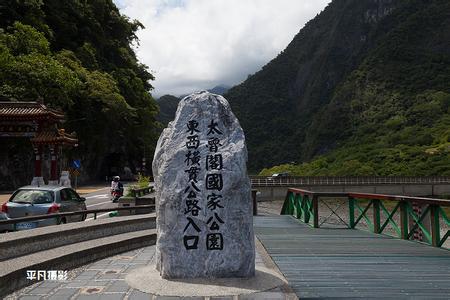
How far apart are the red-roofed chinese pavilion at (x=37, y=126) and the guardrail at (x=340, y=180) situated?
19.8 m

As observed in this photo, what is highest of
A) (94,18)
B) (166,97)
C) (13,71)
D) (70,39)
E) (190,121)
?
(166,97)

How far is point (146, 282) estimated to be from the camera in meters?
5.12

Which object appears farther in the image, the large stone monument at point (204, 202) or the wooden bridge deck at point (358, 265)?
the large stone monument at point (204, 202)

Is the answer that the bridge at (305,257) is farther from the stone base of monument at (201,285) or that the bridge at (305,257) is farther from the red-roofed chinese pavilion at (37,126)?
the red-roofed chinese pavilion at (37,126)

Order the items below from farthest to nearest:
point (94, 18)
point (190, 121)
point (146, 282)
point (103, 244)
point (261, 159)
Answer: point (261, 159)
point (94, 18)
point (103, 244)
point (190, 121)
point (146, 282)

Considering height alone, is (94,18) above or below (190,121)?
above

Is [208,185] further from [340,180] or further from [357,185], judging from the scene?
[357,185]

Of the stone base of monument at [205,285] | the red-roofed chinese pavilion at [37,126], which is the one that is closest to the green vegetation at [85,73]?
the red-roofed chinese pavilion at [37,126]

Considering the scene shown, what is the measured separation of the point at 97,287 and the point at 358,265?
3.81 meters

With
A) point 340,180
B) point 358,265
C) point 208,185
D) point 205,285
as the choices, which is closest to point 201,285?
point 205,285

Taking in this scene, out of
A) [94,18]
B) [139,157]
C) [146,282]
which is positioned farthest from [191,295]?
[139,157]

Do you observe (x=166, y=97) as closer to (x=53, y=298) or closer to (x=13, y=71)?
(x=13, y=71)

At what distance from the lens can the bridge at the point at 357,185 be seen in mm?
40812

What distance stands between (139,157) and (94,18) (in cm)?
1862
